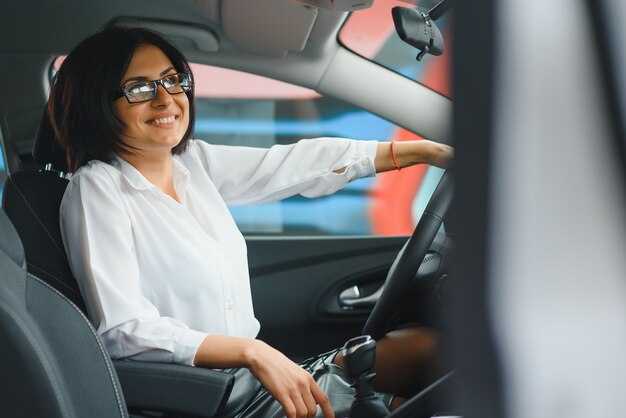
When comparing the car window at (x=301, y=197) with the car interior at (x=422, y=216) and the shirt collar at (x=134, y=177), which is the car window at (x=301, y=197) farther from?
the shirt collar at (x=134, y=177)

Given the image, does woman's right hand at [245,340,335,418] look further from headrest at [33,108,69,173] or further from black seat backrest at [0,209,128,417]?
headrest at [33,108,69,173]

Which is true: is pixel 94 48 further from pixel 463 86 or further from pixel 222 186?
pixel 463 86

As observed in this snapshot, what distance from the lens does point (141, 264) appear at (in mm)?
1607

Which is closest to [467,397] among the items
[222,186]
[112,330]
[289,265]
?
[112,330]

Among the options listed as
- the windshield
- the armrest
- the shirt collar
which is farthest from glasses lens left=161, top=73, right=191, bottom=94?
the windshield

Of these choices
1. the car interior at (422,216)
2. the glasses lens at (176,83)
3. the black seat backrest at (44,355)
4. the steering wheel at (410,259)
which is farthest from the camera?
the glasses lens at (176,83)

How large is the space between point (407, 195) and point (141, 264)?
2083 millimetres

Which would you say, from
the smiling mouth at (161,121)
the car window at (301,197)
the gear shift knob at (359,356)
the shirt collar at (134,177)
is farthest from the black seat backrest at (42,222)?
the car window at (301,197)

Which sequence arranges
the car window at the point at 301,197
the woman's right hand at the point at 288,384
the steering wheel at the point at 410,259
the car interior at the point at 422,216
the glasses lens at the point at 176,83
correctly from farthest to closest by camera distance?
the car window at the point at 301,197, the glasses lens at the point at 176,83, the steering wheel at the point at 410,259, the woman's right hand at the point at 288,384, the car interior at the point at 422,216

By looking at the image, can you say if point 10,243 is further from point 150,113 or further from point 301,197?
point 301,197

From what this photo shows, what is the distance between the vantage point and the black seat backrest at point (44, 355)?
1.08 meters

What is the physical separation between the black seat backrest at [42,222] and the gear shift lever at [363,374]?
0.54 m

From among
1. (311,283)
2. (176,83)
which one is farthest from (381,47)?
(176,83)

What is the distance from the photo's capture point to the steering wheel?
1603 millimetres
